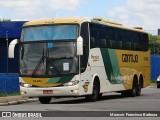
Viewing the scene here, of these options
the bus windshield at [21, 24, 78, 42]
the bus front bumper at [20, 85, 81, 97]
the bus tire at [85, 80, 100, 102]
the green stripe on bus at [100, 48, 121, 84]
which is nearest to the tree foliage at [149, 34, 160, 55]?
the green stripe on bus at [100, 48, 121, 84]

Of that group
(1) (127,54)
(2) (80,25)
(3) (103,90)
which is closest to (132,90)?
(1) (127,54)

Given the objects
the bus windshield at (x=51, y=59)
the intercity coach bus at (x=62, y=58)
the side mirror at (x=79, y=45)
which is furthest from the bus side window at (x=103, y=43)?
the side mirror at (x=79, y=45)

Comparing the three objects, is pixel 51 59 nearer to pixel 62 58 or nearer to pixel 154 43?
pixel 62 58

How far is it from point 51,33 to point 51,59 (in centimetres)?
119

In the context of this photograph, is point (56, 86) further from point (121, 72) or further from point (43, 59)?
point (121, 72)

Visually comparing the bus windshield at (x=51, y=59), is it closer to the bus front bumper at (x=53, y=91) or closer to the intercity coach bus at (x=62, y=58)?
the intercity coach bus at (x=62, y=58)

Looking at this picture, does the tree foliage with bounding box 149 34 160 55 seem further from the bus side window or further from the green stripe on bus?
the bus side window

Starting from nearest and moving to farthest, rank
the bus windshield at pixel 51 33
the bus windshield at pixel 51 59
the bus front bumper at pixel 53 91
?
the bus front bumper at pixel 53 91
the bus windshield at pixel 51 59
the bus windshield at pixel 51 33

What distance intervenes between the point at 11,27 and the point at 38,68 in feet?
79.6

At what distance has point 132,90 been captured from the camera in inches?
1171

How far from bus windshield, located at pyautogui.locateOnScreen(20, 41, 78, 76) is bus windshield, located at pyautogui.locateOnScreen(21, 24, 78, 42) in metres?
0.28

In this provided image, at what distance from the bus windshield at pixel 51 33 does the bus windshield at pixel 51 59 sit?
0.92 feet

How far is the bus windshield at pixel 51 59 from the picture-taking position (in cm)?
2231

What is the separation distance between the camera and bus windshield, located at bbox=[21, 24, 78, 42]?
74.2 ft
